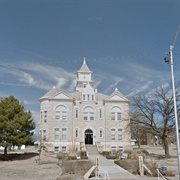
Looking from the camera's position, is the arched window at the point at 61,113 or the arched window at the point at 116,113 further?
the arched window at the point at 116,113

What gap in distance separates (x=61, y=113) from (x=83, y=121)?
13.4ft

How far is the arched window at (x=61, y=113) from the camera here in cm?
3762

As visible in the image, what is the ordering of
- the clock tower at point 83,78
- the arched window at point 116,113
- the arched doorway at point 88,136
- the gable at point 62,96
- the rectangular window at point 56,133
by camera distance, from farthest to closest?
the clock tower at point 83,78 < the arched window at point 116,113 < the arched doorway at point 88,136 < the gable at point 62,96 < the rectangular window at point 56,133

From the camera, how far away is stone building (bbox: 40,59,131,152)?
36875 millimetres

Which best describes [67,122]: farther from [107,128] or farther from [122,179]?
[122,179]

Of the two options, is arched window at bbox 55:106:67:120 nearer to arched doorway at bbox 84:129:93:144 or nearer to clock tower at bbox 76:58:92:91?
arched doorway at bbox 84:129:93:144

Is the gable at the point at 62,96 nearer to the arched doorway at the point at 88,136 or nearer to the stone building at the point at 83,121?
the stone building at the point at 83,121

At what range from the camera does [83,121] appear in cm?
3831

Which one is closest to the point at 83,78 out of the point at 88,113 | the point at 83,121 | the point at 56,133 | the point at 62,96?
the point at 62,96

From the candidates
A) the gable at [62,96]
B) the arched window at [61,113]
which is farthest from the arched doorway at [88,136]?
the gable at [62,96]

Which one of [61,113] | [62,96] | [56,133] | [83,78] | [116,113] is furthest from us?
[83,78]

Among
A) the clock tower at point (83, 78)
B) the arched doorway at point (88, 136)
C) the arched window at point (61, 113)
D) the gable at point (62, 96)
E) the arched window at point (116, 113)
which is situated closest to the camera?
the arched window at point (61, 113)

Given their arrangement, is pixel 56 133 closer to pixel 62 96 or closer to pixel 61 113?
pixel 61 113

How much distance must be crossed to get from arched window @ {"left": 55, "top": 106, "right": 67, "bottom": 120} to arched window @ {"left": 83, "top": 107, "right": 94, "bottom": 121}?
3.51 m
